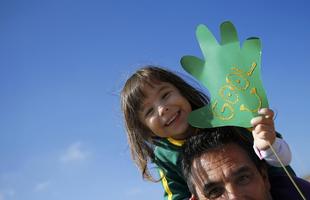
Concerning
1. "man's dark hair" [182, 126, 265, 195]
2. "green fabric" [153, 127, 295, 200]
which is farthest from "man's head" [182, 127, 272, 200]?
"green fabric" [153, 127, 295, 200]

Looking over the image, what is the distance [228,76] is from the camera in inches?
105

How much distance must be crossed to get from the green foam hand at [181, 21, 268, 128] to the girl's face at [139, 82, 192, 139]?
40 cm

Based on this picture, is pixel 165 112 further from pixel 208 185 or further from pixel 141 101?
pixel 208 185

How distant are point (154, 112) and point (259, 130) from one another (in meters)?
1.08

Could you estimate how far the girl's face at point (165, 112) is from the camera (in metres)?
3.23

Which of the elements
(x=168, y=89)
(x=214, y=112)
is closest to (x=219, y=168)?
(x=214, y=112)

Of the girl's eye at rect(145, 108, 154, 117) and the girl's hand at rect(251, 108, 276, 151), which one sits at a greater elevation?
the girl's eye at rect(145, 108, 154, 117)

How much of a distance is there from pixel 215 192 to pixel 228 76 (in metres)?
0.74

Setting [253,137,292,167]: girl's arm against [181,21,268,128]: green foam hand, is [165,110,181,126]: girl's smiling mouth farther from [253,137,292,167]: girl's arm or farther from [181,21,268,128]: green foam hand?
[253,137,292,167]: girl's arm

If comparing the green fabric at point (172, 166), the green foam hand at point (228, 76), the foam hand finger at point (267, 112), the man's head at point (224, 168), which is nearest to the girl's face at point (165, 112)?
the green fabric at point (172, 166)

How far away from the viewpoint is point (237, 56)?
2.63 meters

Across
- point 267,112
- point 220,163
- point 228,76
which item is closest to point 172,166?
point 220,163

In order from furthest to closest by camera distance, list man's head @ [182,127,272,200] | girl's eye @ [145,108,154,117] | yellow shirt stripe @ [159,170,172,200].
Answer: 1. yellow shirt stripe @ [159,170,172,200]
2. girl's eye @ [145,108,154,117]
3. man's head @ [182,127,272,200]

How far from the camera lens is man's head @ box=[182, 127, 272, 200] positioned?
100 inches
